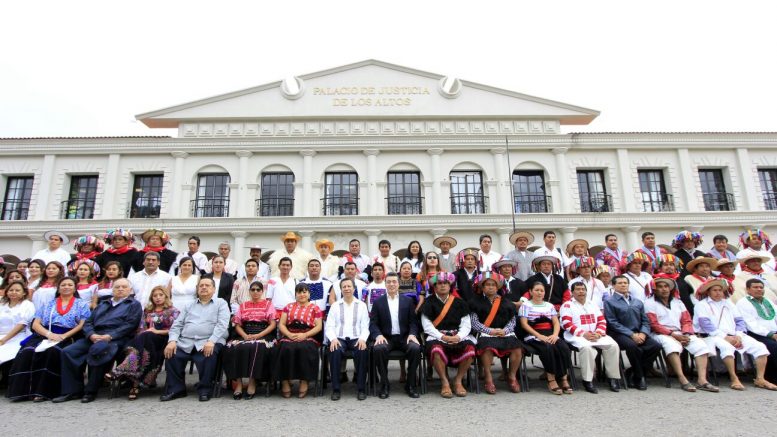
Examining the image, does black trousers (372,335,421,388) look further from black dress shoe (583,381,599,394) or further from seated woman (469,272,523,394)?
black dress shoe (583,381,599,394)

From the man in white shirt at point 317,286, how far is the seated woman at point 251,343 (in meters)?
0.79

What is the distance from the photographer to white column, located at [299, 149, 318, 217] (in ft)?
55.1

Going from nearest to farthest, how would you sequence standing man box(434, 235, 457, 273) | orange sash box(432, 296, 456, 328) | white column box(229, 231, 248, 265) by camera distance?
orange sash box(432, 296, 456, 328)
standing man box(434, 235, 457, 273)
white column box(229, 231, 248, 265)

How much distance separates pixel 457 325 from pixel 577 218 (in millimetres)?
13010

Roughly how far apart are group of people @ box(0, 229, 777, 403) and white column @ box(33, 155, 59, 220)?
514 inches

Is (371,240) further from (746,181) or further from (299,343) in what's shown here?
(746,181)

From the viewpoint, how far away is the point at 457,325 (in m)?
5.67

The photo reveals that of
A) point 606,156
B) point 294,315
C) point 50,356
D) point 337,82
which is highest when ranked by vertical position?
point 337,82

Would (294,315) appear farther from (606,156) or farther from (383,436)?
(606,156)

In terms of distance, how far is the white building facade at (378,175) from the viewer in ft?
54.6

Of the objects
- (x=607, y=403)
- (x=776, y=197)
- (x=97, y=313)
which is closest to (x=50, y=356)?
(x=97, y=313)

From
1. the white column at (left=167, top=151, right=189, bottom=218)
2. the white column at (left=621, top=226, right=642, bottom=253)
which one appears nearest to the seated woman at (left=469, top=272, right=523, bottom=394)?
the white column at (left=621, top=226, right=642, bottom=253)

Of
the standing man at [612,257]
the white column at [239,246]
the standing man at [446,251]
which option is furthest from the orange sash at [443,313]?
the white column at [239,246]

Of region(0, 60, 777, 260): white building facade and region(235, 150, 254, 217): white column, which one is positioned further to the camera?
region(235, 150, 254, 217): white column
